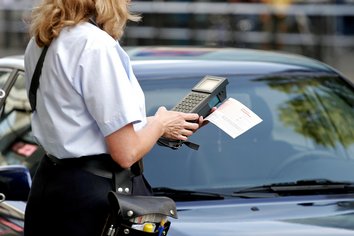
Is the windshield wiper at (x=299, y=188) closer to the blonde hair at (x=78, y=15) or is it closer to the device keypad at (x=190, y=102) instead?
the device keypad at (x=190, y=102)

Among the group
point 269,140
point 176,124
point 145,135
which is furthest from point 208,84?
point 269,140

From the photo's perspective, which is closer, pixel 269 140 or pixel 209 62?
pixel 269 140

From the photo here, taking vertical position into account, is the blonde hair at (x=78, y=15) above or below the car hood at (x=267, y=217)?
above

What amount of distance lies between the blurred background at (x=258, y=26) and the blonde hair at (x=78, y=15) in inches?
552

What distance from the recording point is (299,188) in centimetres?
492

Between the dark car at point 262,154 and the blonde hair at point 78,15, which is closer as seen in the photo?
the blonde hair at point 78,15

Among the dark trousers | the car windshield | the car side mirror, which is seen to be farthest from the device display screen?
the car side mirror

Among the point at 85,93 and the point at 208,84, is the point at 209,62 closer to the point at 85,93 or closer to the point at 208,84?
the point at 208,84

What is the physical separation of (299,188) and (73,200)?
1.44 meters

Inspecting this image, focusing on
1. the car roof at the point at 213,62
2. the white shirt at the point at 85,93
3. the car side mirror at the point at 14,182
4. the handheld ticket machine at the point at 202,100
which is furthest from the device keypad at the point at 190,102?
the car roof at the point at 213,62

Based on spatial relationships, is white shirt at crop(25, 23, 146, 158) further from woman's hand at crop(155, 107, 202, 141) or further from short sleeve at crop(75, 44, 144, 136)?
woman's hand at crop(155, 107, 202, 141)

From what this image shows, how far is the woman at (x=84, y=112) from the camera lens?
3.66m

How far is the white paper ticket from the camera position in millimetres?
A: 4027

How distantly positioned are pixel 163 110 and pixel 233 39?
48.5 feet
